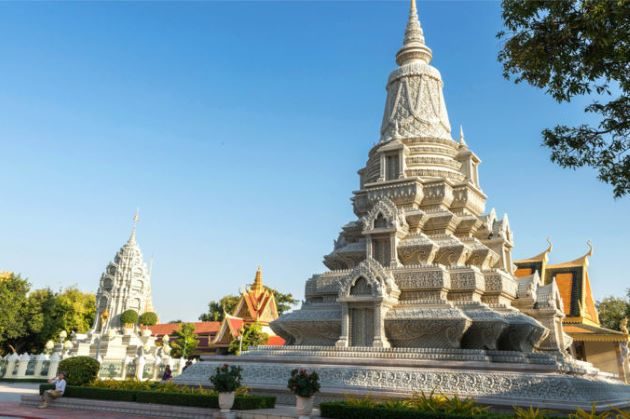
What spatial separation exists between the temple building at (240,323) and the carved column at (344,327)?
75.3 feet

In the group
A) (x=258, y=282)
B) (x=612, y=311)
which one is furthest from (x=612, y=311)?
(x=258, y=282)

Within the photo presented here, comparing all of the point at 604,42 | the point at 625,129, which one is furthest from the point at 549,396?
the point at 604,42

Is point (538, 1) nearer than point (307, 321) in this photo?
Yes

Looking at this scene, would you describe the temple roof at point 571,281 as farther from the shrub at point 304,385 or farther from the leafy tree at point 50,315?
the leafy tree at point 50,315

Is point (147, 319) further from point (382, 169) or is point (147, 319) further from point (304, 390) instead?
point (304, 390)

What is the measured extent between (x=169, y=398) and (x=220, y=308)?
5483cm

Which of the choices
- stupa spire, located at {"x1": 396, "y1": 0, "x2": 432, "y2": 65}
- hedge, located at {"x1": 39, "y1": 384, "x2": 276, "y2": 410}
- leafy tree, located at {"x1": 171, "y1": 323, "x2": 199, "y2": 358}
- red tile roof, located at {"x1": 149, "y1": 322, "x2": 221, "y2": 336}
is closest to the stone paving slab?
hedge, located at {"x1": 39, "y1": 384, "x2": 276, "y2": 410}

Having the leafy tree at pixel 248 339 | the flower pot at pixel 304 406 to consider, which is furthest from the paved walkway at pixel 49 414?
the leafy tree at pixel 248 339

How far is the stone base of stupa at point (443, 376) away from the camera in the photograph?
1292 centimetres

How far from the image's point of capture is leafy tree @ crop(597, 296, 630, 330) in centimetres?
4303

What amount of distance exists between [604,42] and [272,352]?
46.3ft

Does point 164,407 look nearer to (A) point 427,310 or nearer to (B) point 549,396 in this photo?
(A) point 427,310

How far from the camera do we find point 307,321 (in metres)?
19.0

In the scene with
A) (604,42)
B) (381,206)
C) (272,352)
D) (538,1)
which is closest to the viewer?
(604,42)
